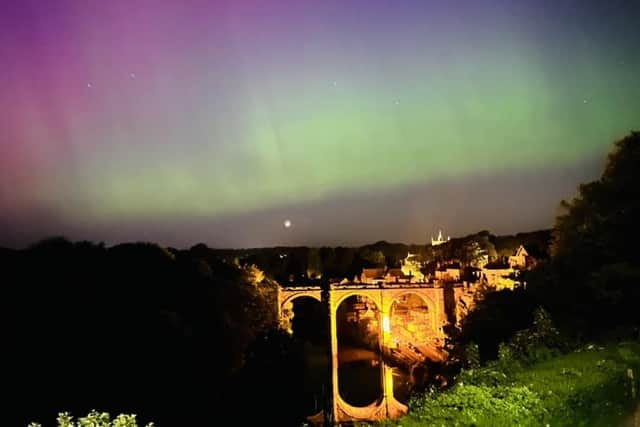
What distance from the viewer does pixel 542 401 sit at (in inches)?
348

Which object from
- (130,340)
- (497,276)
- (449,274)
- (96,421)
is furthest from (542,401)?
(449,274)

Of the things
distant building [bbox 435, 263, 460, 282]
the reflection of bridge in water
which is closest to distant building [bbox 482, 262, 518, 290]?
distant building [bbox 435, 263, 460, 282]

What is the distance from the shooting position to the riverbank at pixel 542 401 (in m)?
8.24

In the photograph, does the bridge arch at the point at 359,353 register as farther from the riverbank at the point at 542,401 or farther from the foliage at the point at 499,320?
the riverbank at the point at 542,401

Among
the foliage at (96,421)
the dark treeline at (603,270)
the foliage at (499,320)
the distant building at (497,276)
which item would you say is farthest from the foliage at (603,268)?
the distant building at (497,276)

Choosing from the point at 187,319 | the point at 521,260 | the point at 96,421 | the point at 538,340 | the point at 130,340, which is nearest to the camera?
the point at 96,421

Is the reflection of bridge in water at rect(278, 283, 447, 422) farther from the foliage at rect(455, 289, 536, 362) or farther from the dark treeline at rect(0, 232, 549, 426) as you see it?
the foliage at rect(455, 289, 536, 362)

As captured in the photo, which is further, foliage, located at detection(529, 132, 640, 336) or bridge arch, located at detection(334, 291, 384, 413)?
bridge arch, located at detection(334, 291, 384, 413)

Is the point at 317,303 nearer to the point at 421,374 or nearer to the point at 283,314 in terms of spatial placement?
the point at 283,314

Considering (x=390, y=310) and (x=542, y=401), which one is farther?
(x=390, y=310)

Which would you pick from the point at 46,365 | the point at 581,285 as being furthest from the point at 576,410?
the point at 46,365

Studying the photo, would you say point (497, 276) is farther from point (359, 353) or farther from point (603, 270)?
point (603, 270)

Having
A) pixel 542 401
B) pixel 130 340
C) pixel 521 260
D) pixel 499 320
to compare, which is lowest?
pixel 130 340

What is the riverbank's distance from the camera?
27.0 feet
